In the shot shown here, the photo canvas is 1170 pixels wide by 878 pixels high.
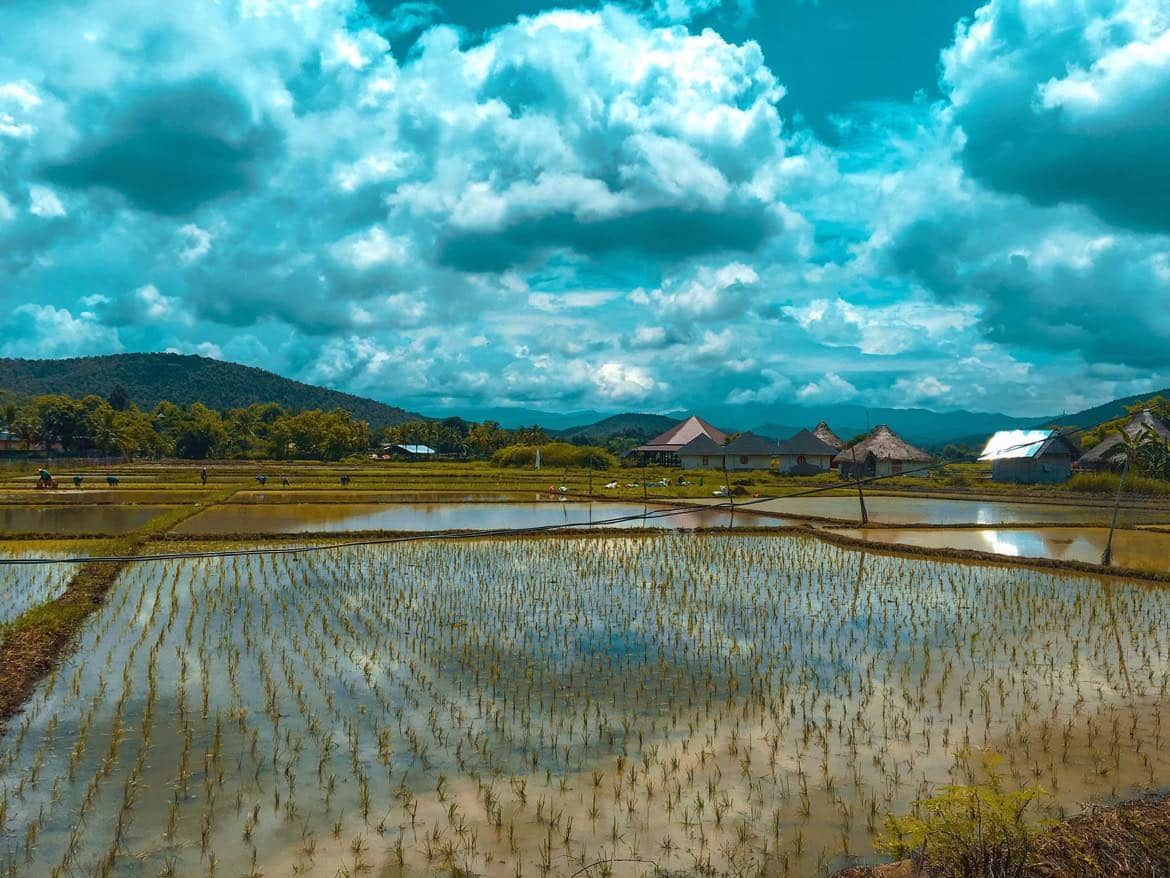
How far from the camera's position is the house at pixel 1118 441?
33.6 meters

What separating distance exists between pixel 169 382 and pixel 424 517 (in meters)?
133

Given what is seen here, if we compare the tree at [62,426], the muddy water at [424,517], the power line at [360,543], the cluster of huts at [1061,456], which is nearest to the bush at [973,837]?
the power line at [360,543]

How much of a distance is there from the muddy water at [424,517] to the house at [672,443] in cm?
2833

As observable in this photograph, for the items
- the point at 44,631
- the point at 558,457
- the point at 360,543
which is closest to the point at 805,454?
the point at 558,457

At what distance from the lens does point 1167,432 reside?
3578 cm

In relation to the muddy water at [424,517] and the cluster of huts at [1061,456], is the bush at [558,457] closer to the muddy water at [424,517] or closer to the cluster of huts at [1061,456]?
the cluster of huts at [1061,456]

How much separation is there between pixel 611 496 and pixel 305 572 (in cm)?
1727

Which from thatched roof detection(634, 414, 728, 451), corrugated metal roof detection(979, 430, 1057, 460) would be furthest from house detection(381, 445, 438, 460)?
corrugated metal roof detection(979, 430, 1057, 460)

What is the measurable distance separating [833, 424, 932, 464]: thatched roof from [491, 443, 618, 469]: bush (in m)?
15.2

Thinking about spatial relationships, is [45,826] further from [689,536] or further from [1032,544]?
[1032,544]

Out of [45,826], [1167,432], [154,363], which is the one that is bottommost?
[45,826]

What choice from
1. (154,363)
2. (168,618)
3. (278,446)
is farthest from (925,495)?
(154,363)

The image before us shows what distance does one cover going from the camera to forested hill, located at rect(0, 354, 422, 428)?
412 feet

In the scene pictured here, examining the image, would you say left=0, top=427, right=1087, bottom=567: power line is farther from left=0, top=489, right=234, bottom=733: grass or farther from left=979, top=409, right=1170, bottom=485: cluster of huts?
left=979, top=409, right=1170, bottom=485: cluster of huts
